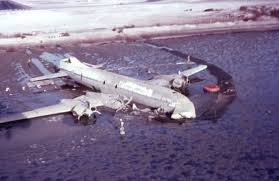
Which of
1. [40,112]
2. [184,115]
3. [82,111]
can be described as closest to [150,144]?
[184,115]

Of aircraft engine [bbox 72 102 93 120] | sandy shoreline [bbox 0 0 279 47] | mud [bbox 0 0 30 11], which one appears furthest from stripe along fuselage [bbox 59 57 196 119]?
mud [bbox 0 0 30 11]

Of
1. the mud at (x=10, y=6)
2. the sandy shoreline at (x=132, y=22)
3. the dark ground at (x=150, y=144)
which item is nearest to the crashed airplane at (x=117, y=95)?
the dark ground at (x=150, y=144)

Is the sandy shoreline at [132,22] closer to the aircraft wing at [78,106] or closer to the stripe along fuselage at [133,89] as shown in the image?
the stripe along fuselage at [133,89]

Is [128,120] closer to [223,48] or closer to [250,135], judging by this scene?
[250,135]

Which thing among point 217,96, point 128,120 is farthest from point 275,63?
point 128,120

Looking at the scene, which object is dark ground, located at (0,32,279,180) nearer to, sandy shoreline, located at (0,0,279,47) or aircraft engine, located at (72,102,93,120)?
aircraft engine, located at (72,102,93,120)

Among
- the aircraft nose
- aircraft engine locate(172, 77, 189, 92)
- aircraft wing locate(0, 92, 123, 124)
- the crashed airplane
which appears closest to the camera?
the aircraft nose
